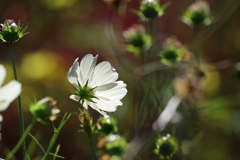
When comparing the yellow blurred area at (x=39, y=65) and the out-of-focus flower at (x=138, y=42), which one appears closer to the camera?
the out-of-focus flower at (x=138, y=42)

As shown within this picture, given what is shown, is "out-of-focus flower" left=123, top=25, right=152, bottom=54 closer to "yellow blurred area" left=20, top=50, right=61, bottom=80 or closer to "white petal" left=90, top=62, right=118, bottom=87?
"white petal" left=90, top=62, right=118, bottom=87

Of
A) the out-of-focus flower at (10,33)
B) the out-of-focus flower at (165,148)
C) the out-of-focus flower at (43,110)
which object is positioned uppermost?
the out-of-focus flower at (10,33)

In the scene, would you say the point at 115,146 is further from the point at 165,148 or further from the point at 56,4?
the point at 56,4

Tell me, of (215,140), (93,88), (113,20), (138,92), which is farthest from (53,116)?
(113,20)

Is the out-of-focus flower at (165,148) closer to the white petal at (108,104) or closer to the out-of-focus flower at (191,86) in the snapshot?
the white petal at (108,104)

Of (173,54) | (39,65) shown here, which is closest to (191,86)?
(173,54)

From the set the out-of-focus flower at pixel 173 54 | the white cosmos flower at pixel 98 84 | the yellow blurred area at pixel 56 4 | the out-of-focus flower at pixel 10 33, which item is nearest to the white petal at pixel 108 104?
the white cosmos flower at pixel 98 84

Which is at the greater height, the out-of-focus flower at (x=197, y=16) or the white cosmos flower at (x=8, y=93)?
the out-of-focus flower at (x=197, y=16)
